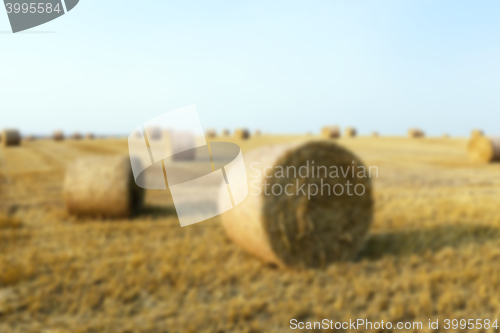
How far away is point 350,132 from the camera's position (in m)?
33.5

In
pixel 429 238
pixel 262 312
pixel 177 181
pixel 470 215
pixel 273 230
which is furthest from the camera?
pixel 177 181

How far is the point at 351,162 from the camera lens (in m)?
4.78

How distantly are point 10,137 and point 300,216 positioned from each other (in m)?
27.5

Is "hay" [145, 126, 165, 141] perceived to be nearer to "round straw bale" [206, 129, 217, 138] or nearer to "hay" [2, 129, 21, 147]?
"hay" [2, 129, 21, 147]

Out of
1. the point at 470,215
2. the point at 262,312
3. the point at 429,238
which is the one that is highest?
the point at 262,312

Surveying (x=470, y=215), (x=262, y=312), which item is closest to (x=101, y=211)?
(x=262, y=312)

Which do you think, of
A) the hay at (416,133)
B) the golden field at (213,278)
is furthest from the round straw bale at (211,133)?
the golden field at (213,278)

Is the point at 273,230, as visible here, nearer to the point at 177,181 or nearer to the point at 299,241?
the point at 299,241

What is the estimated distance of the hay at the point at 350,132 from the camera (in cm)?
3334

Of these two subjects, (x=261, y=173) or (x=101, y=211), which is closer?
(x=261, y=173)

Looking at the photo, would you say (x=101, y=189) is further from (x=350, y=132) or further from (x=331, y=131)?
(x=350, y=132)

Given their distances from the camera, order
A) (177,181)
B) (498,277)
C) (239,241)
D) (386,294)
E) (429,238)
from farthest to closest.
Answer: (177,181) → (429,238) → (239,241) → (498,277) → (386,294)

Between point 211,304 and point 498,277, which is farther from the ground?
point 211,304

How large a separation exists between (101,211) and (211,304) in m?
3.82
